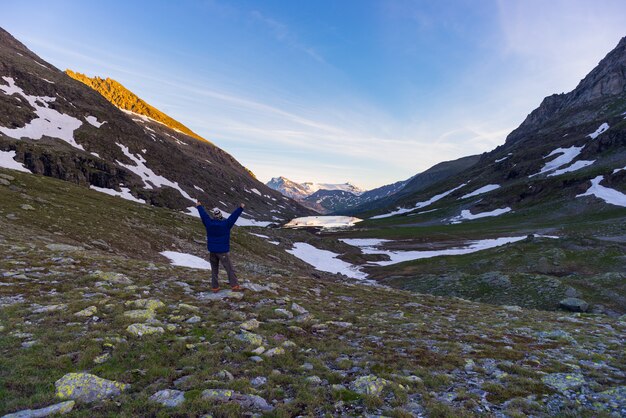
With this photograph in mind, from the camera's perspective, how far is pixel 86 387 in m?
7.20

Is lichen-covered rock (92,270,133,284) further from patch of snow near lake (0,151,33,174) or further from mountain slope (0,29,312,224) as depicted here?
mountain slope (0,29,312,224)

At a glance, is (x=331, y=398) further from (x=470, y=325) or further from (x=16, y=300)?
(x=16, y=300)

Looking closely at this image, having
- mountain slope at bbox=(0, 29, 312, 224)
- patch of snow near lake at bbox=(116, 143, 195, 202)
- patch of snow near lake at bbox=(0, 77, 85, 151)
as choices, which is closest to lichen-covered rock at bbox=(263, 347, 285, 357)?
mountain slope at bbox=(0, 29, 312, 224)

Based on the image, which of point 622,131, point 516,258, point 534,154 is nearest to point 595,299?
point 516,258

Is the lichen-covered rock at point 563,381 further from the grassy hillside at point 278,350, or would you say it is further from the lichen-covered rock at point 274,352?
the lichen-covered rock at point 274,352

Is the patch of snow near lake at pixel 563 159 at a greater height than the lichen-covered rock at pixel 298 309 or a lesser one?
greater

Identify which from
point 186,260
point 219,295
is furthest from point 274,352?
point 186,260

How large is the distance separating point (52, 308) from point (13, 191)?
3894cm

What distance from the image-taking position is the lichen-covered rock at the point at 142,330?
34.1 feet

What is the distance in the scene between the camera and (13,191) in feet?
131

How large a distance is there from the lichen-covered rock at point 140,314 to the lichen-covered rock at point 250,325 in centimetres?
323

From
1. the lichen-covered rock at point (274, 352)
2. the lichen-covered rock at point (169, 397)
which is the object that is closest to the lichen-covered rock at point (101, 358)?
the lichen-covered rock at point (169, 397)

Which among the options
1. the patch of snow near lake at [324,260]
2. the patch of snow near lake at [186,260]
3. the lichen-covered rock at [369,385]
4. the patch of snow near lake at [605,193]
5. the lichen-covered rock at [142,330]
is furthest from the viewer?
the patch of snow near lake at [605,193]

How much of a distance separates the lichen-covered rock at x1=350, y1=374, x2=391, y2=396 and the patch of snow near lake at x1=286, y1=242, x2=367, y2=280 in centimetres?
4576
